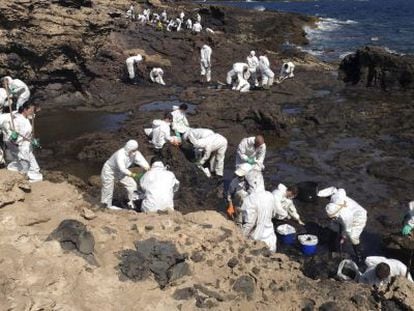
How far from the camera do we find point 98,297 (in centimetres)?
531

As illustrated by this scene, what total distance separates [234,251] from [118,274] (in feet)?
5.43

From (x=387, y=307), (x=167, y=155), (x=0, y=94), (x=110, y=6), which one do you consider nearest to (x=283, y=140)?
(x=167, y=155)

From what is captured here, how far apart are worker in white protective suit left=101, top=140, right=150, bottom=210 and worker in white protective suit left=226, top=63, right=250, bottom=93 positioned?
11.7 m

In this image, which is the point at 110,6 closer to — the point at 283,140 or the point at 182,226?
the point at 283,140

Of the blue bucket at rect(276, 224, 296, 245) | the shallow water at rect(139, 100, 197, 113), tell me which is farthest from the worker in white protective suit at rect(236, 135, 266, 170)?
the shallow water at rect(139, 100, 197, 113)

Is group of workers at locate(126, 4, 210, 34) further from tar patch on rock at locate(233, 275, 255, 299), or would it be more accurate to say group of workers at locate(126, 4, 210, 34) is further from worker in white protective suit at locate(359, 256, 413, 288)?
tar patch on rock at locate(233, 275, 255, 299)

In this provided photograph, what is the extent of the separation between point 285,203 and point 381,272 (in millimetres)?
3386

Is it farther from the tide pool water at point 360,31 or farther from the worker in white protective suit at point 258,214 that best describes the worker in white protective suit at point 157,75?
the worker in white protective suit at point 258,214

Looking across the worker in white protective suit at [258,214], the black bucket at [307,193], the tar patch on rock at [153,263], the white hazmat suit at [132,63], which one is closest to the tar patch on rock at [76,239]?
the tar patch on rock at [153,263]

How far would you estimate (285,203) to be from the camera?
9.56 m

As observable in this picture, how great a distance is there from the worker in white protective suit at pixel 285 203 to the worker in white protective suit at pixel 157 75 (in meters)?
14.2

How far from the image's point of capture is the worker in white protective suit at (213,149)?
11984 mm

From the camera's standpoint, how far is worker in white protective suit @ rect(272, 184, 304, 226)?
9.30 m

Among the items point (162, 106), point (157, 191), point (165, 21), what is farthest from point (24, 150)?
point (165, 21)
